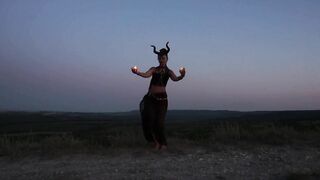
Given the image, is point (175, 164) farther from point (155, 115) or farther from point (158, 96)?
point (158, 96)

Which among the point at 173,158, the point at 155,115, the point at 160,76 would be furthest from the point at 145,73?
the point at 173,158

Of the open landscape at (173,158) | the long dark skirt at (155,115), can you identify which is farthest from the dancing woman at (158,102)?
the open landscape at (173,158)

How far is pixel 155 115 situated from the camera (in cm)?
1104

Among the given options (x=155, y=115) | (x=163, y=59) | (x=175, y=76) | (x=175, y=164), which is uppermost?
(x=163, y=59)

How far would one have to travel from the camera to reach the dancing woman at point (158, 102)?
10984 mm

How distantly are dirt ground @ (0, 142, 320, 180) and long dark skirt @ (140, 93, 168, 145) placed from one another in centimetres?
33

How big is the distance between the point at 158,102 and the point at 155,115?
0.29m

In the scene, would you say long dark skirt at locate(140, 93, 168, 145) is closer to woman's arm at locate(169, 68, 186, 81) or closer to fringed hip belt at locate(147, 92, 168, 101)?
fringed hip belt at locate(147, 92, 168, 101)

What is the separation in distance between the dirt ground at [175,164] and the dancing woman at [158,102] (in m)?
0.35

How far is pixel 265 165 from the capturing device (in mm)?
9273

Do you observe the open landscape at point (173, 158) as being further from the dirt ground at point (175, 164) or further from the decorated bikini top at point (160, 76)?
the decorated bikini top at point (160, 76)

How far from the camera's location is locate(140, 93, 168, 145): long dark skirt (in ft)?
36.1

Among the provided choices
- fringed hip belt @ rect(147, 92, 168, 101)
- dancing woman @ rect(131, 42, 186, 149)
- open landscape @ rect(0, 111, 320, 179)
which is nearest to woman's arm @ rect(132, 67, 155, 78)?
dancing woman @ rect(131, 42, 186, 149)

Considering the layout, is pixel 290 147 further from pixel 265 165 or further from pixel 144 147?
pixel 144 147
